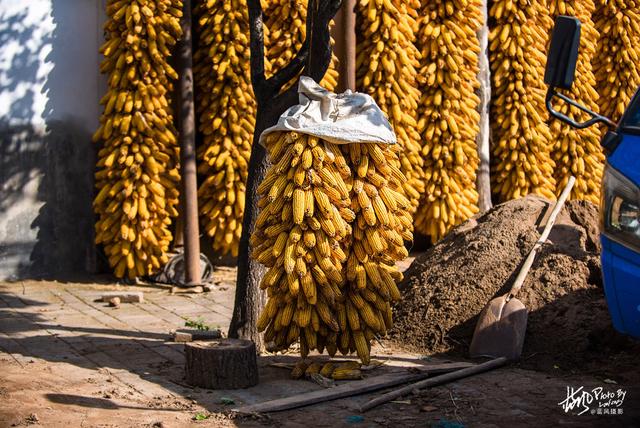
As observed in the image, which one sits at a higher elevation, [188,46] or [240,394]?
[188,46]

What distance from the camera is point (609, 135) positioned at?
4.84 meters

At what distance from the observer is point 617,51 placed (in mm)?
12188

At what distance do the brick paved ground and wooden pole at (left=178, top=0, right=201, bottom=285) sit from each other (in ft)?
4.93

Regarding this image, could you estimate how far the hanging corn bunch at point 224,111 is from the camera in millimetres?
9445

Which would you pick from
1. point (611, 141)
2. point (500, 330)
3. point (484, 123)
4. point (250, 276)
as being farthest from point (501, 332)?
point (484, 123)

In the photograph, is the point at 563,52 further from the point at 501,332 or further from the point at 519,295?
the point at 519,295

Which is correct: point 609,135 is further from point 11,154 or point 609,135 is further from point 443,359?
point 11,154

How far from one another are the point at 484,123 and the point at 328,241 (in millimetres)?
5560

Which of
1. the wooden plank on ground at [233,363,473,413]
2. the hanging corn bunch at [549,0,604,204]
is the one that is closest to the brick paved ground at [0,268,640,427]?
the wooden plank on ground at [233,363,473,413]

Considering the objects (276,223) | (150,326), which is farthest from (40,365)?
(276,223)

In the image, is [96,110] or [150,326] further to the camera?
[96,110]

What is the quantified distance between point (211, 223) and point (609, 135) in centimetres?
562

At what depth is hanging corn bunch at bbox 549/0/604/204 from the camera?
452 inches

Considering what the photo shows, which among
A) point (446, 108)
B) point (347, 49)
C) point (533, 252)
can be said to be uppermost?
point (347, 49)
